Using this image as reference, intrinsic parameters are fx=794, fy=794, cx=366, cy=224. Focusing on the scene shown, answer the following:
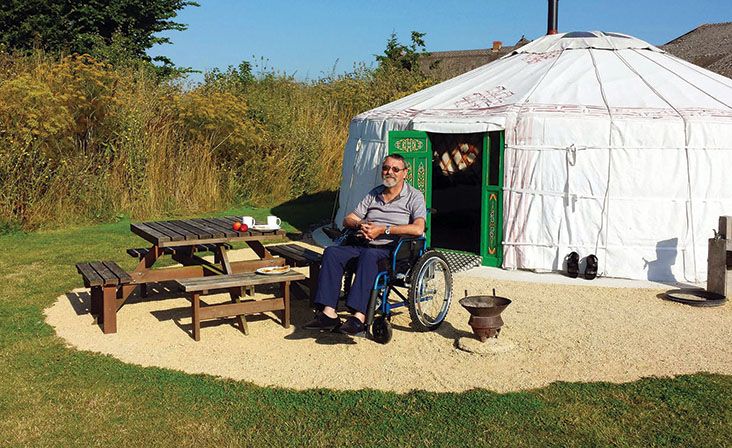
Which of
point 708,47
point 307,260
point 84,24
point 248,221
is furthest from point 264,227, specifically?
point 708,47

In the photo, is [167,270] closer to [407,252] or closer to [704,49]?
[407,252]

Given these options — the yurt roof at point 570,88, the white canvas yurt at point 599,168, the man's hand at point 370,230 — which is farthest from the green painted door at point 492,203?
the man's hand at point 370,230

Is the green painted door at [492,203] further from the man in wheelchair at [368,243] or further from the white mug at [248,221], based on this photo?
the white mug at [248,221]

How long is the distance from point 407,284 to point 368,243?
1.43ft

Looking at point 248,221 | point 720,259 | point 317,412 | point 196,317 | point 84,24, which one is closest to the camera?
point 317,412

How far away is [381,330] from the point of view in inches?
210

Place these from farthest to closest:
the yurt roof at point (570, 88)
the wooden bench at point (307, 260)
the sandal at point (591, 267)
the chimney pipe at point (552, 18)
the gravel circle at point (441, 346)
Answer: the chimney pipe at point (552, 18) < the yurt roof at point (570, 88) < the sandal at point (591, 267) < the wooden bench at point (307, 260) < the gravel circle at point (441, 346)

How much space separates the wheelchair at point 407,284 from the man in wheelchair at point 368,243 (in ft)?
0.20

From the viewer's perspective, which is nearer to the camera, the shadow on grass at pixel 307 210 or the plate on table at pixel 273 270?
the plate on table at pixel 273 270

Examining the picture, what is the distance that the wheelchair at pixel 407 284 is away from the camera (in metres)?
5.27

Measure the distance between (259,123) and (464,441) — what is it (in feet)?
32.9

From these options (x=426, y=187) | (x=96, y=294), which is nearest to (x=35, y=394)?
(x=96, y=294)

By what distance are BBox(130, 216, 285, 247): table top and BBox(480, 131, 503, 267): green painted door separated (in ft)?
Answer: 8.42

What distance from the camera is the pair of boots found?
746cm
